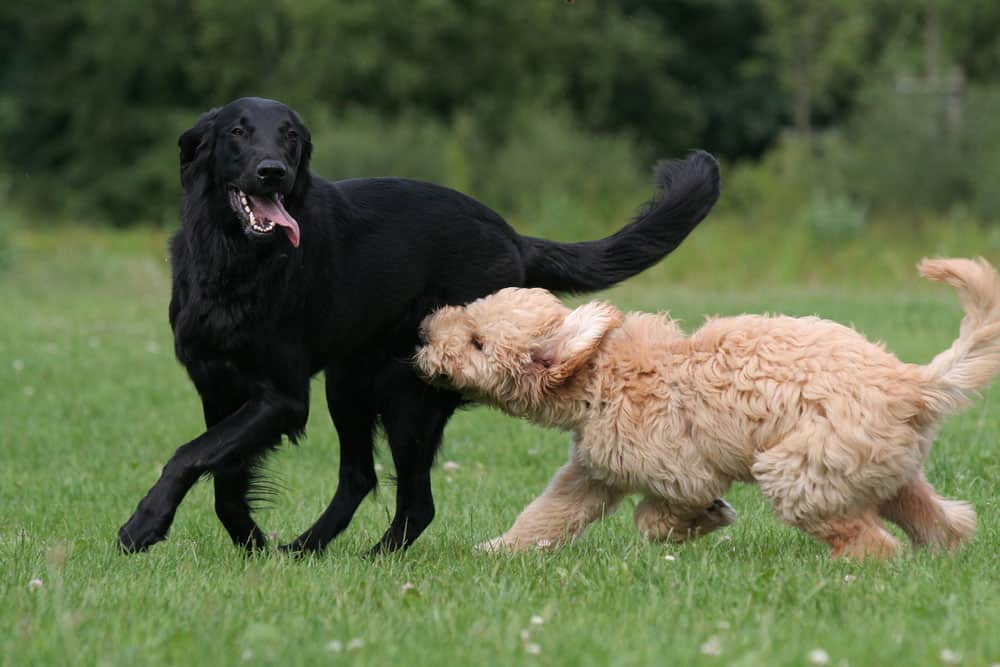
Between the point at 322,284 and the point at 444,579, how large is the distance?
1.40 metres

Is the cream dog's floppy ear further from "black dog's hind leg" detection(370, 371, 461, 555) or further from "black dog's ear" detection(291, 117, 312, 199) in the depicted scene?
"black dog's ear" detection(291, 117, 312, 199)

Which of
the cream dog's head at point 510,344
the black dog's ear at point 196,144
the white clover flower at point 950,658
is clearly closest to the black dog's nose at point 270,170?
the black dog's ear at point 196,144

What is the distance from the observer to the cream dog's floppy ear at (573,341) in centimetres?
531

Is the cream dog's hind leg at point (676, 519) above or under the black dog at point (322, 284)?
under

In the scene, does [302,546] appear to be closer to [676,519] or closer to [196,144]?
[676,519]

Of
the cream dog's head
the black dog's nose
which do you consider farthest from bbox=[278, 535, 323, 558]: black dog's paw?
the black dog's nose

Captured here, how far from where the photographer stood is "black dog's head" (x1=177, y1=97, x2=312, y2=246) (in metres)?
5.06

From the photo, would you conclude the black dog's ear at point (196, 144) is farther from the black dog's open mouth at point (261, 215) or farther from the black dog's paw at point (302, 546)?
the black dog's paw at point (302, 546)

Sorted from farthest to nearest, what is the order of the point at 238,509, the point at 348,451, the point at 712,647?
the point at 348,451 < the point at 238,509 < the point at 712,647

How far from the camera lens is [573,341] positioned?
5.35 metres

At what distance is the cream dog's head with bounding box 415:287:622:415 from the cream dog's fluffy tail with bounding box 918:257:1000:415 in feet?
4.16

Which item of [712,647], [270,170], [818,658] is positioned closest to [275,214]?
[270,170]

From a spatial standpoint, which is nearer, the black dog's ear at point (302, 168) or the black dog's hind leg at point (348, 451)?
the black dog's ear at point (302, 168)

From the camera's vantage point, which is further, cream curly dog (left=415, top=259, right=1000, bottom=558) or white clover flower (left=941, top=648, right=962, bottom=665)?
cream curly dog (left=415, top=259, right=1000, bottom=558)
